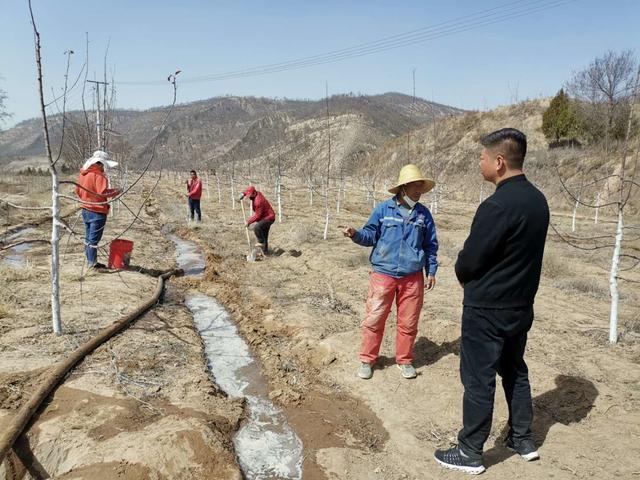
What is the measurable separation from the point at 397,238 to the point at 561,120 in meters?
30.9

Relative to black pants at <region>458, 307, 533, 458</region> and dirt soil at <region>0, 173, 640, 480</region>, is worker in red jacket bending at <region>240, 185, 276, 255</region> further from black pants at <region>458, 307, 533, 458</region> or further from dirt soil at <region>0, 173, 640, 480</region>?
black pants at <region>458, 307, 533, 458</region>

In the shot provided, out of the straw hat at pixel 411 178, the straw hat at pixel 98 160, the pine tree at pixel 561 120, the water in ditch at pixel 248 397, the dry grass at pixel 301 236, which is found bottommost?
the water in ditch at pixel 248 397

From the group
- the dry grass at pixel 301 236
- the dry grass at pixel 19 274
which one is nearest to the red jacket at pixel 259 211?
the dry grass at pixel 301 236

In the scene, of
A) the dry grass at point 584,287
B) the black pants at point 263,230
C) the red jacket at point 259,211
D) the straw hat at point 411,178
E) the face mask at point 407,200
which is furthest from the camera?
the black pants at point 263,230

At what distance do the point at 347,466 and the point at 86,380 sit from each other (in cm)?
233

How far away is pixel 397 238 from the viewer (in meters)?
3.91

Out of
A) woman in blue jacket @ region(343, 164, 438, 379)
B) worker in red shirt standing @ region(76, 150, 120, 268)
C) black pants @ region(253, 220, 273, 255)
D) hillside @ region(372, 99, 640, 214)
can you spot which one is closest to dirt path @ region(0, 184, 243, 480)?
worker in red shirt standing @ region(76, 150, 120, 268)

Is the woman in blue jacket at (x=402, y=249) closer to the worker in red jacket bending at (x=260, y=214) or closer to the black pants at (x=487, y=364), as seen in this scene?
the black pants at (x=487, y=364)

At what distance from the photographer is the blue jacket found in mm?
3908

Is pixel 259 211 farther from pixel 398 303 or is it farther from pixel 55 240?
pixel 398 303

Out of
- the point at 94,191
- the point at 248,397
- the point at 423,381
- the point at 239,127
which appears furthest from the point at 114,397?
the point at 239,127

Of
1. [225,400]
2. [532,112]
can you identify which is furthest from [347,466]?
[532,112]

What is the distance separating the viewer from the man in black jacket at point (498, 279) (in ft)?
8.40

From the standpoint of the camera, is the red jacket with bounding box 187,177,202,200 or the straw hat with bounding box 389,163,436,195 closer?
the straw hat with bounding box 389,163,436,195
